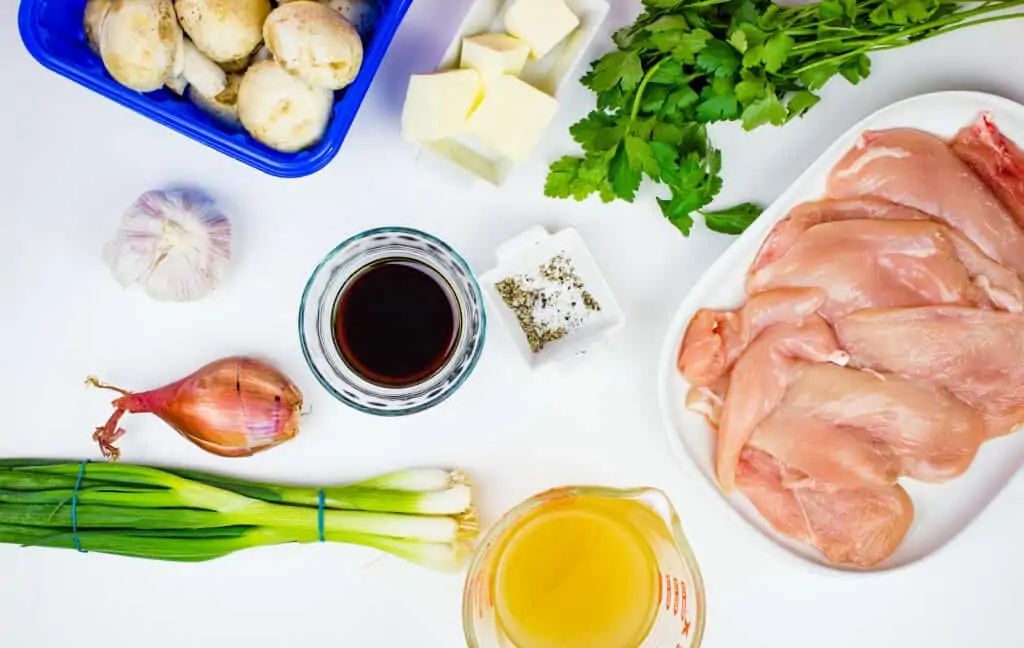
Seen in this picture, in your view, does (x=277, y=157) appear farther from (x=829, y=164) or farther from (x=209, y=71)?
(x=829, y=164)

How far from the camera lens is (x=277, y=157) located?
1.19 meters

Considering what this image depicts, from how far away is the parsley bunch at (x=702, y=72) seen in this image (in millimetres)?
1208

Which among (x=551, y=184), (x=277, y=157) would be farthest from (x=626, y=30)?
(x=277, y=157)

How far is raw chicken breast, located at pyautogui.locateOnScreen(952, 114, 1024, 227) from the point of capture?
134 centimetres

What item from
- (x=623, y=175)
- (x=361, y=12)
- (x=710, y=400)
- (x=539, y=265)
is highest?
(x=361, y=12)

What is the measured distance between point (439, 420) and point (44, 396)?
1.91ft

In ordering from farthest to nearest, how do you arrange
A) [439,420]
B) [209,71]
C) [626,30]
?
[439,420] → [626,30] → [209,71]

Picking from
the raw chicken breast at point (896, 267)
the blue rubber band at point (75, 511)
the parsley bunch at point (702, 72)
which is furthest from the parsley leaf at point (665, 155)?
the blue rubber band at point (75, 511)

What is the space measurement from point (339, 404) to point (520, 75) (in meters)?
0.53

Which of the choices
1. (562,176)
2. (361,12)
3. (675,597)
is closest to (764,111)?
(562,176)

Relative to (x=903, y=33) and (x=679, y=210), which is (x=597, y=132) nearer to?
(x=679, y=210)

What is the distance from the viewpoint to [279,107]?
3.83 feet

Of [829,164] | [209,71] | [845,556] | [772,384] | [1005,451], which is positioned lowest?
[845,556]

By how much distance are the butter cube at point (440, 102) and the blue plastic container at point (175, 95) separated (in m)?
0.07
